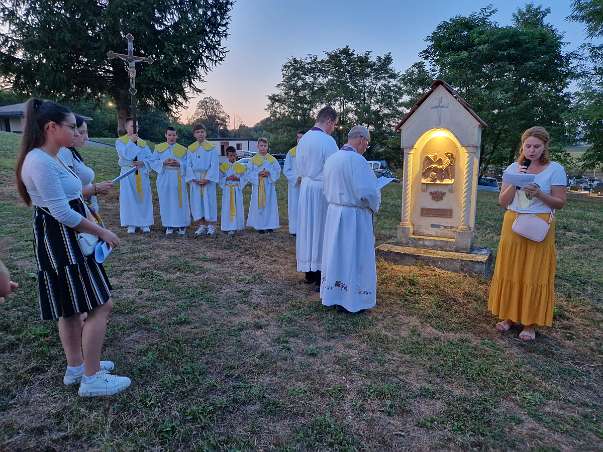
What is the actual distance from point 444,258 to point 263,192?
4.42 meters

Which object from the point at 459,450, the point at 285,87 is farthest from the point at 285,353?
the point at 285,87

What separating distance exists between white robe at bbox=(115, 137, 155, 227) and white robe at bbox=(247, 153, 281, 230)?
216 centimetres

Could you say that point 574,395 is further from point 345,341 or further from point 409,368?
point 345,341

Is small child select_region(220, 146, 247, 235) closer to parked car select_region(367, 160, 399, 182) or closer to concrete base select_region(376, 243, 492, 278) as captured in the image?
parked car select_region(367, 160, 399, 182)

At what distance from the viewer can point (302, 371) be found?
3.33 meters

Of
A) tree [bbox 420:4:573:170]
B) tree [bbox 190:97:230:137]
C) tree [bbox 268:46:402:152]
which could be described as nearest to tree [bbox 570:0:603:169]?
tree [bbox 420:4:573:170]

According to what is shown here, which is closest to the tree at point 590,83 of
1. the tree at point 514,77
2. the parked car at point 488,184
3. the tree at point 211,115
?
the tree at point 514,77

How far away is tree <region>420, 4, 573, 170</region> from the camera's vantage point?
1959 centimetres

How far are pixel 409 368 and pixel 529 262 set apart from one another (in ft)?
5.46

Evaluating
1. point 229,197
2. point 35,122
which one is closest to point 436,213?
point 229,197

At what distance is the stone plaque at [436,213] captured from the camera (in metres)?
6.67

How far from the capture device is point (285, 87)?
3756 centimetres

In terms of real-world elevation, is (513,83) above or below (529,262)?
above

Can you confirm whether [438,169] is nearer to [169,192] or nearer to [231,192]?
[231,192]
